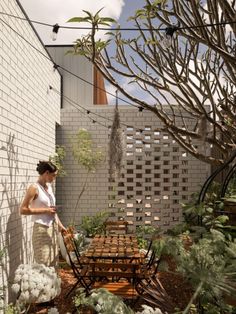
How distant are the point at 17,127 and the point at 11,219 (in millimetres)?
989

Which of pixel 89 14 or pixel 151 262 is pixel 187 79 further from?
A: pixel 151 262

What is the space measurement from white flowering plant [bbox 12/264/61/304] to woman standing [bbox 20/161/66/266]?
63cm

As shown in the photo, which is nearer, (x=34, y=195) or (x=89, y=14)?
(x=89, y=14)

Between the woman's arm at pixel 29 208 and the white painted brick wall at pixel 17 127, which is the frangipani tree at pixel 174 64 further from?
the woman's arm at pixel 29 208

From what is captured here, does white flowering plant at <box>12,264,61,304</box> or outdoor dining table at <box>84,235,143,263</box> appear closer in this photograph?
white flowering plant at <box>12,264,61,304</box>

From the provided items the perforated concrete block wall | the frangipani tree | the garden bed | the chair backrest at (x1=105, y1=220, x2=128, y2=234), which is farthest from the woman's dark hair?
the perforated concrete block wall

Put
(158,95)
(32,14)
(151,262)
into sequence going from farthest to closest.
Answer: (158,95) < (32,14) < (151,262)

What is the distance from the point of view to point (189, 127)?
24.0 ft

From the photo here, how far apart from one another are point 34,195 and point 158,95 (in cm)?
279

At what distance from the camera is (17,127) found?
3.88m

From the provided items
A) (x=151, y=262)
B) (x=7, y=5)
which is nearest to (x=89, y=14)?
(x=7, y=5)

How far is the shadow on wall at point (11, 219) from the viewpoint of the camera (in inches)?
134

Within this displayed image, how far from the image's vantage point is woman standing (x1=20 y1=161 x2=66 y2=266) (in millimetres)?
3576

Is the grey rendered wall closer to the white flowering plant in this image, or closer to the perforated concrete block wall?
the perforated concrete block wall
